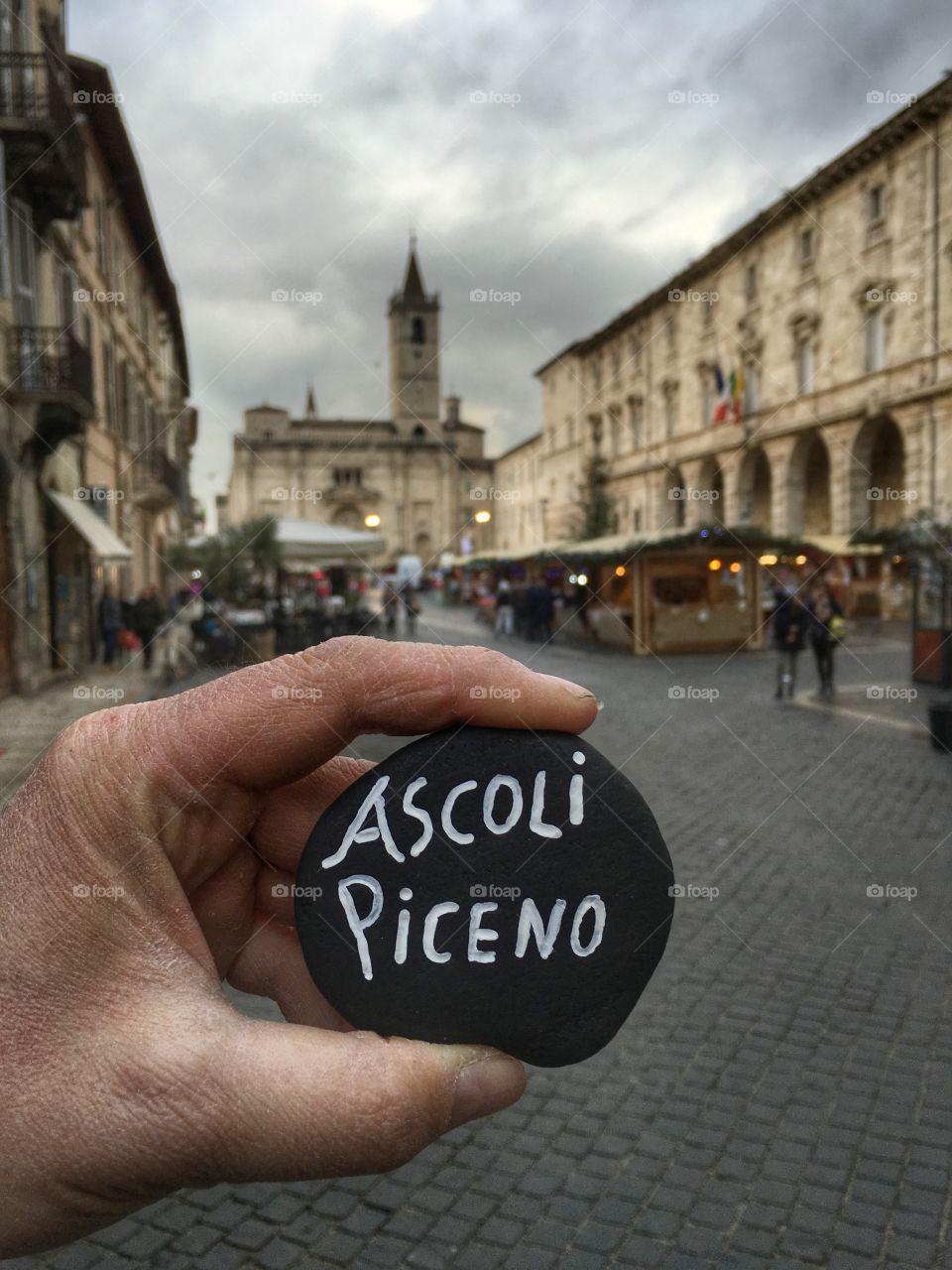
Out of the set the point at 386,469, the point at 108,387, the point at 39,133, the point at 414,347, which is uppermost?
the point at 414,347

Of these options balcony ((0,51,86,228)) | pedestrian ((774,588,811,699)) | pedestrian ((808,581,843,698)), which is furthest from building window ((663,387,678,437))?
balcony ((0,51,86,228))

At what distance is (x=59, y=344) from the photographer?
14500 millimetres

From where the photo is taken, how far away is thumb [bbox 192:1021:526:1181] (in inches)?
50.9

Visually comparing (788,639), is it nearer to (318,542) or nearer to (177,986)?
(318,542)

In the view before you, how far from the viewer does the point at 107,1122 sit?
50.1 inches

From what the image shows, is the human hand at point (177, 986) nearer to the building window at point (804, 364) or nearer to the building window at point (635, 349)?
the building window at point (804, 364)

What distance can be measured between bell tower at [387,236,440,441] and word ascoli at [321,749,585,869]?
3515 inches

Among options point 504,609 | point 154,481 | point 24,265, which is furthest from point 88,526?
point 504,609

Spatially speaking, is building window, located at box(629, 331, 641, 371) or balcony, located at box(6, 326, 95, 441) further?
building window, located at box(629, 331, 641, 371)

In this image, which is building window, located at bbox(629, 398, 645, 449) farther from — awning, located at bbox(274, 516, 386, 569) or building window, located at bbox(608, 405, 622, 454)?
awning, located at bbox(274, 516, 386, 569)

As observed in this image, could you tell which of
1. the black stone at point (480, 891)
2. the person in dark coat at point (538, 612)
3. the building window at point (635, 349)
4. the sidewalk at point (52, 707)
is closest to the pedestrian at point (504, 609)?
the person in dark coat at point (538, 612)

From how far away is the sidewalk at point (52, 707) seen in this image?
8.24 metres

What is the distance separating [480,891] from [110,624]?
56.1 feet

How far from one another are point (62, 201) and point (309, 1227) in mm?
15842
